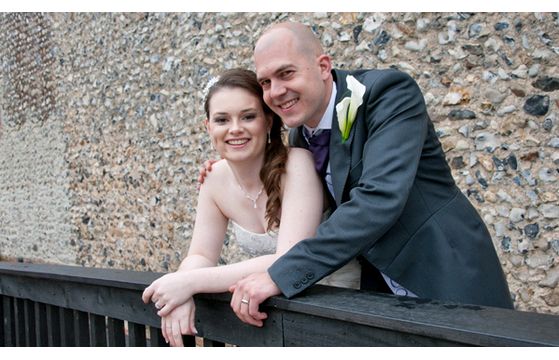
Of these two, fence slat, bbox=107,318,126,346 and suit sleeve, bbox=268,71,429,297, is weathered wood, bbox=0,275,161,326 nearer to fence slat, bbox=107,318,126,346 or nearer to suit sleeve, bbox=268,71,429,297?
fence slat, bbox=107,318,126,346

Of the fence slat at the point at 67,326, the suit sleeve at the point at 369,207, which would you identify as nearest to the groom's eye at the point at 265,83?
the suit sleeve at the point at 369,207

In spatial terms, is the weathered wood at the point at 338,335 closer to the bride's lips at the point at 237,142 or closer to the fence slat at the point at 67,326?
the bride's lips at the point at 237,142

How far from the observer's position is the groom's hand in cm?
135

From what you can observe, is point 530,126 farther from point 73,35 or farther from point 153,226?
point 73,35

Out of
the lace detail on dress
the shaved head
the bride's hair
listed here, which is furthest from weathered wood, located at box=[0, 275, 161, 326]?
the shaved head

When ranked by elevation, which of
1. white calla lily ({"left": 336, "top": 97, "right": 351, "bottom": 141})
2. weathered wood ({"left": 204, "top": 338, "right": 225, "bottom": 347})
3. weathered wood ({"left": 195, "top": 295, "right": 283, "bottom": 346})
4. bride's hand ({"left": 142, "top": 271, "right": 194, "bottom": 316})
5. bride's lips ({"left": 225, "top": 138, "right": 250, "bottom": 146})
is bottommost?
weathered wood ({"left": 204, "top": 338, "right": 225, "bottom": 347})

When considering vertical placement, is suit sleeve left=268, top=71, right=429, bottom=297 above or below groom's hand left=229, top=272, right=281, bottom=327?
above

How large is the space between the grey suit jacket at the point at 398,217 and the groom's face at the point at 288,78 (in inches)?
3.0

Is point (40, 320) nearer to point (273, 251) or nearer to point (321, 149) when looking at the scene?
point (273, 251)

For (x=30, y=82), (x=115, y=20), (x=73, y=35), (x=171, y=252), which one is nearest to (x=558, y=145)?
(x=171, y=252)

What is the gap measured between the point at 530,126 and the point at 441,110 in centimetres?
59

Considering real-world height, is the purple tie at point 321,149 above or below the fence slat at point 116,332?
above

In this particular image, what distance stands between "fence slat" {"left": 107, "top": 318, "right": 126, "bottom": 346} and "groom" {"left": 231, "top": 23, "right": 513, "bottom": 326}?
622 mm

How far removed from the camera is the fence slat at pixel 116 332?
1854 millimetres
